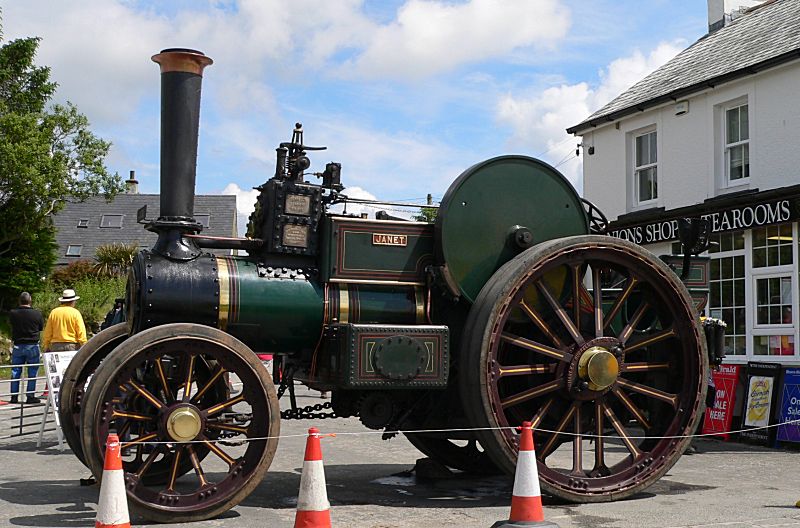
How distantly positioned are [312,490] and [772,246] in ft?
31.8

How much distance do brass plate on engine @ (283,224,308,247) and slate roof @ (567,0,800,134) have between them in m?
8.71

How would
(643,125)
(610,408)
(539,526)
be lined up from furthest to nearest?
(643,125) < (610,408) < (539,526)

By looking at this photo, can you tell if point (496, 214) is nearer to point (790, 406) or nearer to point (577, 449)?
point (577, 449)

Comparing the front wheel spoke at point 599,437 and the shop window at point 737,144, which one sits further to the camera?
the shop window at point 737,144

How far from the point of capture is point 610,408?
24.6 feet

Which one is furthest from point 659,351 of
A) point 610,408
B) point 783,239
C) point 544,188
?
point 783,239

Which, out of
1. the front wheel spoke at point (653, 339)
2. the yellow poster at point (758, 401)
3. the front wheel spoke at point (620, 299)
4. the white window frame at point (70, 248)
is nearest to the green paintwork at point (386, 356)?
the front wheel spoke at point (620, 299)

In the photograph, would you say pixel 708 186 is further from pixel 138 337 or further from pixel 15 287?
pixel 15 287

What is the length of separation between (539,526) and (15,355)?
1084cm

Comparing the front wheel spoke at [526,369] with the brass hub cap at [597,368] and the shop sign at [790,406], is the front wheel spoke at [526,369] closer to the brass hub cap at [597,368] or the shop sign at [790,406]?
the brass hub cap at [597,368]

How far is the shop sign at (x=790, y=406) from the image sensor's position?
10.9 metres

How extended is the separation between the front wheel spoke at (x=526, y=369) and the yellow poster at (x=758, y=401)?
5.37m

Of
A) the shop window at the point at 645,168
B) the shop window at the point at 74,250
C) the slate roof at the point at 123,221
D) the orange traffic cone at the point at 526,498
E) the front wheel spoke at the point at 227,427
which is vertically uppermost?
the slate roof at the point at 123,221

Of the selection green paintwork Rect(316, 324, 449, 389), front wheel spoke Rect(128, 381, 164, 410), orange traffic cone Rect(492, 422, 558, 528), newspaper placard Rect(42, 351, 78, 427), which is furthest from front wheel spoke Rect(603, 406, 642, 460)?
newspaper placard Rect(42, 351, 78, 427)
